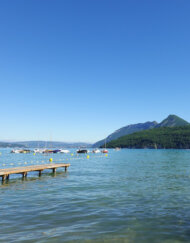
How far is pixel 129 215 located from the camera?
13516 mm

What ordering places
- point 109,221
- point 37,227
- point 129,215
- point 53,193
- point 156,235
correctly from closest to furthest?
point 156,235
point 37,227
point 109,221
point 129,215
point 53,193

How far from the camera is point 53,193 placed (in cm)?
2038

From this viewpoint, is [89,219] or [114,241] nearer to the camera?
[114,241]

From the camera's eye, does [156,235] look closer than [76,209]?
Yes

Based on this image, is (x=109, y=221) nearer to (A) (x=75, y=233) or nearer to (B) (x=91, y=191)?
(A) (x=75, y=233)

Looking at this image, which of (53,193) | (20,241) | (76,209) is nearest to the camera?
(20,241)

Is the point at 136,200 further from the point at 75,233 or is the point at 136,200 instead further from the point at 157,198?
the point at 75,233

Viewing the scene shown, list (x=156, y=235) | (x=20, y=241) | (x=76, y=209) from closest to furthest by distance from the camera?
(x=20, y=241) < (x=156, y=235) < (x=76, y=209)

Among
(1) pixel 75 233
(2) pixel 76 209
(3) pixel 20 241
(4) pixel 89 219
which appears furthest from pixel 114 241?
(2) pixel 76 209

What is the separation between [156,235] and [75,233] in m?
4.15

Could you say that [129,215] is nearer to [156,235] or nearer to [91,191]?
[156,235]

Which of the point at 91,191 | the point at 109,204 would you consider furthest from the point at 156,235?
the point at 91,191

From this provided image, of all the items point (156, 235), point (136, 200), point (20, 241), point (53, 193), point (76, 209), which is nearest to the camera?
point (20, 241)

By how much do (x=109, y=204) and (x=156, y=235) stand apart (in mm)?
6039
